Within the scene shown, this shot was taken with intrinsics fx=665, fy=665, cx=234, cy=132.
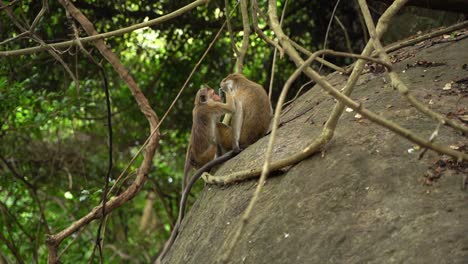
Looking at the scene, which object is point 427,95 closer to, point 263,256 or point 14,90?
point 263,256

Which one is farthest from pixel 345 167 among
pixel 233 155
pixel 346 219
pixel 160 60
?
pixel 160 60

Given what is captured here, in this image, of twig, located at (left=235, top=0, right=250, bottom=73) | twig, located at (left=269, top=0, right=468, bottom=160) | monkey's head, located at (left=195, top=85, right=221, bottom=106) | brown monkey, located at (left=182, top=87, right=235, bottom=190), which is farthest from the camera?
monkey's head, located at (left=195, top=85, right=221, bottom=106)

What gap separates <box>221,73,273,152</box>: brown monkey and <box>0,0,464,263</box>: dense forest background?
1.71 metres

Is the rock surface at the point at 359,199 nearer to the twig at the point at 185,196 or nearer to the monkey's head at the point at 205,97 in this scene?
the twig at the point at 185,196

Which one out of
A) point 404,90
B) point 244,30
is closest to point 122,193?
point 244,30

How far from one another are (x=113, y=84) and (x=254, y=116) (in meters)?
3.65

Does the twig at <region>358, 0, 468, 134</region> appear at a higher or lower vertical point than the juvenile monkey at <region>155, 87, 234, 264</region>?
higher

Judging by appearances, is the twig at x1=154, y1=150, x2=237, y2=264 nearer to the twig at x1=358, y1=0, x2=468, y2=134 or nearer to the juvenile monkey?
the juvenile monkey

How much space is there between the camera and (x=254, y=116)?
214 inches

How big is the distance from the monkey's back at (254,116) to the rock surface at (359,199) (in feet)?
1.94

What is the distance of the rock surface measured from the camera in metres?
2.97

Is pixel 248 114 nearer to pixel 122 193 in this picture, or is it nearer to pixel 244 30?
pixel 244 30

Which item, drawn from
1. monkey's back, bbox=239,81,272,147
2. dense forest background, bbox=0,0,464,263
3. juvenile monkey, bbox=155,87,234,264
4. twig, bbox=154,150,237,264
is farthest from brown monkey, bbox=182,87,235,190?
dense forest background, bbox=0,0,464,263

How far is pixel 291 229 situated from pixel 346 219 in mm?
297
